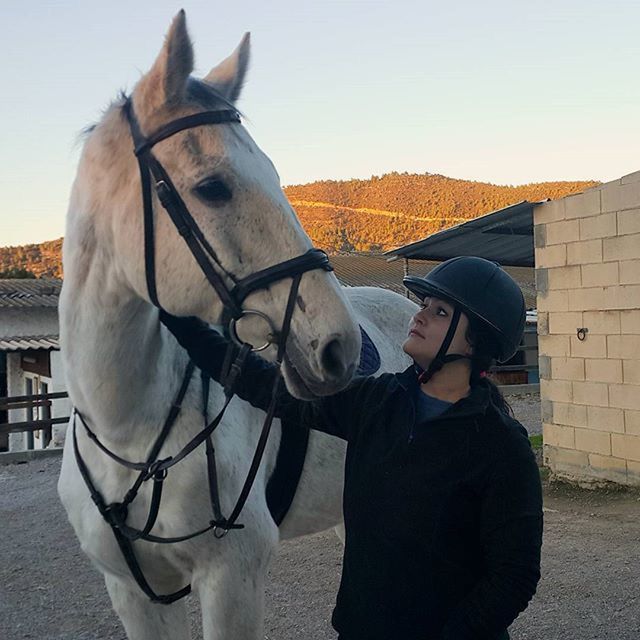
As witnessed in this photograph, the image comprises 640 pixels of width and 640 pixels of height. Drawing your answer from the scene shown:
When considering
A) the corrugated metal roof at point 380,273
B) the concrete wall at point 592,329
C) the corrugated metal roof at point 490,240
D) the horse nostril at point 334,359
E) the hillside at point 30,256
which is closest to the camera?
the horse nostril at point 334,359

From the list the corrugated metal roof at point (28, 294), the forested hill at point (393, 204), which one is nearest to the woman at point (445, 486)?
the corrugated metal roof at point (28, 294)

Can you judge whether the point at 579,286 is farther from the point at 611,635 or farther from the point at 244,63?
the point at 244,63

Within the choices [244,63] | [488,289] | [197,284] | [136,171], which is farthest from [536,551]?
[244,63]

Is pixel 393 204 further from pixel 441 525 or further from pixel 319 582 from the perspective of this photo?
pixel 441 525

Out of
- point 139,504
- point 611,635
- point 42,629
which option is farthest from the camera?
point 42,629

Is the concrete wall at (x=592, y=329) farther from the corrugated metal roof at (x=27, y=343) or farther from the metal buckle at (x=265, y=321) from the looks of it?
the corrugated metal roof at (x=27, y=343)

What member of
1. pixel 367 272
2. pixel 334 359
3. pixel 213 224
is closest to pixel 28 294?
pixel 367 272

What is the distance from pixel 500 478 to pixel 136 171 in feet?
3.79

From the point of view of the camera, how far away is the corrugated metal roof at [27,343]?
606 inches

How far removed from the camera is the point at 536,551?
4.73ft

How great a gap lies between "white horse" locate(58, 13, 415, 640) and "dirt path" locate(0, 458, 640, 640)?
6.51 feet

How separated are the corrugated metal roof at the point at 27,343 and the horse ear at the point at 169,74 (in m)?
14.4

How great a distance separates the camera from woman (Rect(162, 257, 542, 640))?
145cm

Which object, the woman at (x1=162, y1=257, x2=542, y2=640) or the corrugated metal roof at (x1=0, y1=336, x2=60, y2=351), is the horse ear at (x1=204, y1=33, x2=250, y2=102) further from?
the corrugated metal roof at (x1=0, y1=336, x2=60, y2=351)
